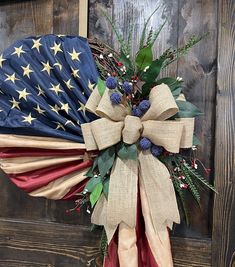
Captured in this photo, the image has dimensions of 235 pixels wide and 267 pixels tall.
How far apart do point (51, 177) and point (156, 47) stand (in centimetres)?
45

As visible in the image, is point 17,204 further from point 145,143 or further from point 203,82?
point 203,82

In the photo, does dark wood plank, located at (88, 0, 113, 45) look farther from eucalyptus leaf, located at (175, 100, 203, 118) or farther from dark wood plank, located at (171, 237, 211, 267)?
dark wood plank, located at (171, 237, 211, 267)

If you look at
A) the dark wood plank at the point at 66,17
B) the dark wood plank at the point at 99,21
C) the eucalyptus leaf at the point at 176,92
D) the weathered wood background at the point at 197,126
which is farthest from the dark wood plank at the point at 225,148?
the dark wood plank at the point at 66,17

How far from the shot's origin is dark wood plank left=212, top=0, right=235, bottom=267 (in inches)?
30.1

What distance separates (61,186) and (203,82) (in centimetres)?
45

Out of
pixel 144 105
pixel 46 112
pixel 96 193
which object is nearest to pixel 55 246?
pixel 96 193

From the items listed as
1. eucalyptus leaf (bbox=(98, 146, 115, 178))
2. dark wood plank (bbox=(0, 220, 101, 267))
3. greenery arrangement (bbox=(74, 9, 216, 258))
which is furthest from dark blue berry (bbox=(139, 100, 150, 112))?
dark wood plank (bbox=(0, 220, 101, 267))

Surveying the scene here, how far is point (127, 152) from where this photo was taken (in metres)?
0.70

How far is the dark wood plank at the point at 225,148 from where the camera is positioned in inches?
30.1

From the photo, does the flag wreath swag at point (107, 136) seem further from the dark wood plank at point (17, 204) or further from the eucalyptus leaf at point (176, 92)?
the dark wood plank at point (17, 204)

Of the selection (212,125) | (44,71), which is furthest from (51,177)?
(212,125)

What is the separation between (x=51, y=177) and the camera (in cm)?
79

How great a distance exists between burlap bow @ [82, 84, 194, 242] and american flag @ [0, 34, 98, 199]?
80 mm

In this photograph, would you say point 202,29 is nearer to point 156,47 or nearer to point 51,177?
point 156,47
